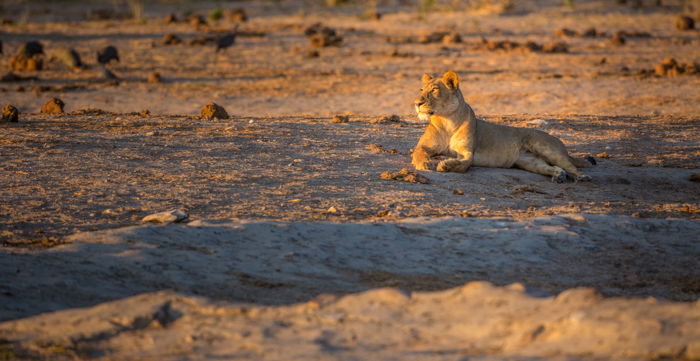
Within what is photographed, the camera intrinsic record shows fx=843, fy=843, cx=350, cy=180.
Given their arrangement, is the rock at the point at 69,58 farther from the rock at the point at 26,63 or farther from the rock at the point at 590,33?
the rock at the point at 590,33

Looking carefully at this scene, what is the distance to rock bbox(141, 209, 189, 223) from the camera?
6398 millimetres

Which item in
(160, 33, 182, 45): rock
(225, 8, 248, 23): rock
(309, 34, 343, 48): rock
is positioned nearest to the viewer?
(309, 34, 343, 48): rock

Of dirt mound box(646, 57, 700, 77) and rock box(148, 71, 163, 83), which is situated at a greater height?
dirt mound box(646, 57, 700, 77)

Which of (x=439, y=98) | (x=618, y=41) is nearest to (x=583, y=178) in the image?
(x=439, y=98)

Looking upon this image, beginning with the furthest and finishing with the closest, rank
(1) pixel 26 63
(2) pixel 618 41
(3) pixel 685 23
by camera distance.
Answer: (3) pixel 685 23, (2) pixel 618 41, (1) pixel 26 63

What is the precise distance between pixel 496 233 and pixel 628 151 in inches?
182

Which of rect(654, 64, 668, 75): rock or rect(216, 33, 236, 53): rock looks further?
rect(216, 33, 236, 53): rock

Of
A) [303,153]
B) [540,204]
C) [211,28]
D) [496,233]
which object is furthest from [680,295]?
[211,28]

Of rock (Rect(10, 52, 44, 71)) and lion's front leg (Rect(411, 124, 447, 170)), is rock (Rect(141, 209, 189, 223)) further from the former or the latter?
rock (Rect(10, 52, 44, 71))

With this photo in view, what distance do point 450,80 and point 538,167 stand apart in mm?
1314

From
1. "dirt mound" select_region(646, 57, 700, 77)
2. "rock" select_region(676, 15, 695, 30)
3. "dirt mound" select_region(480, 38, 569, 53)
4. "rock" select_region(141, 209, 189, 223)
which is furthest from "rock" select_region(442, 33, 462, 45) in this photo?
"rock" select_region(141, 209, 189, 223)

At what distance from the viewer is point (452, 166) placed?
8484 mm

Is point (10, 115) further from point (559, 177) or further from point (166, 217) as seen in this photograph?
point (559, 177)

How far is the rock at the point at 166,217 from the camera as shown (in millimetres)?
6398
